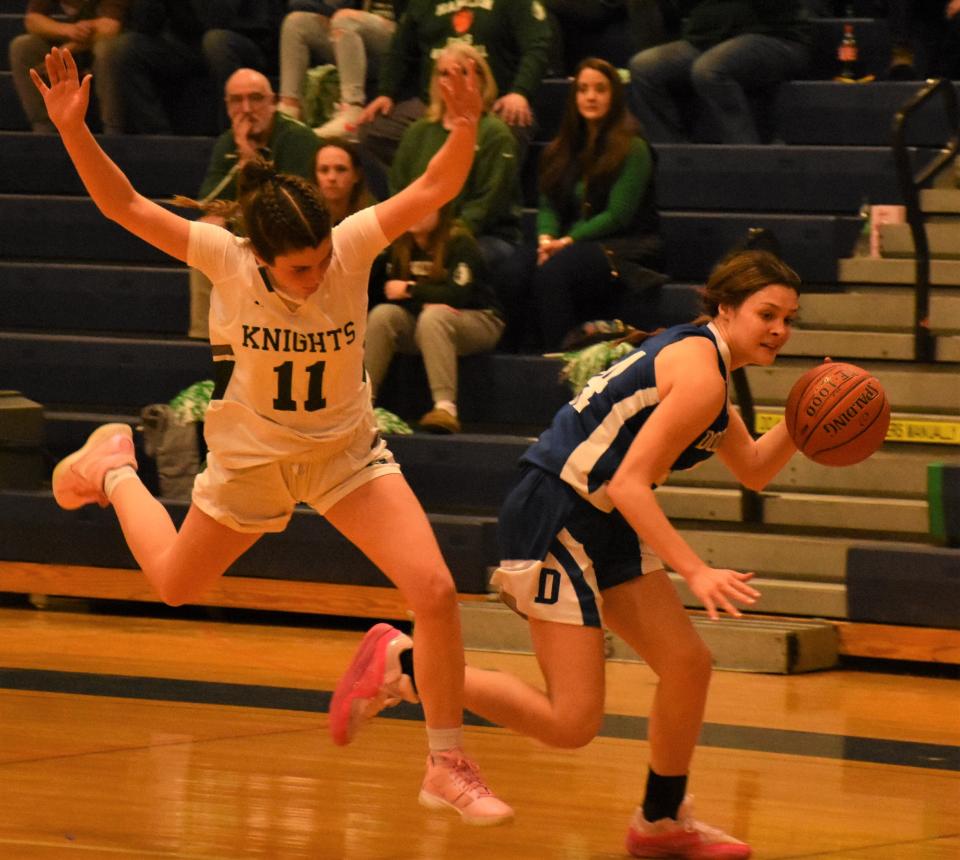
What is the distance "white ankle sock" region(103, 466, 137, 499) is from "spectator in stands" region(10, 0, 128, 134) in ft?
16.5

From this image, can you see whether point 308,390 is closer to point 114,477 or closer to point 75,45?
point 114,477

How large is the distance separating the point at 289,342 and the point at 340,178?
336 centimetres

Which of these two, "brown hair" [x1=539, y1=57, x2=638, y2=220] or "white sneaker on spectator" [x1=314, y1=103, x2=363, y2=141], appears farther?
"white sneaker on spectator" [x1=314, y1=103, x2=363, y2=141]

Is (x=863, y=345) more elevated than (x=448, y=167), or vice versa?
(x=448, y=167)

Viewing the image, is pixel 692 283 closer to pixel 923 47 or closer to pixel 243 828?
pixel 923 47

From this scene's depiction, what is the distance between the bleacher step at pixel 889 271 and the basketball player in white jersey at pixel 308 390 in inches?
158

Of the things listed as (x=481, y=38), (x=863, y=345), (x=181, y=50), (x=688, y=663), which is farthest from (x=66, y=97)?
(x=181, y=50)

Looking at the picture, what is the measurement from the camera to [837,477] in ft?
22.5

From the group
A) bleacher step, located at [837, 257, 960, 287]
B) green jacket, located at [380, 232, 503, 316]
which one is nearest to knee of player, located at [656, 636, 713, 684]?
green jacket, located at [380, 232, 503, 316]

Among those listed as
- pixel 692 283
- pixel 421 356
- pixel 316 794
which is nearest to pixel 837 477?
pixel 692 283

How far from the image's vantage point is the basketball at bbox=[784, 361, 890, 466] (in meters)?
4.01

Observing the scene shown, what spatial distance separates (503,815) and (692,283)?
14.7 feet

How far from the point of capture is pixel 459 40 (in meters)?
7.95

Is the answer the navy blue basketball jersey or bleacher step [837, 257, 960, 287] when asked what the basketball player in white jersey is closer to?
the navy blue basketball jersey
